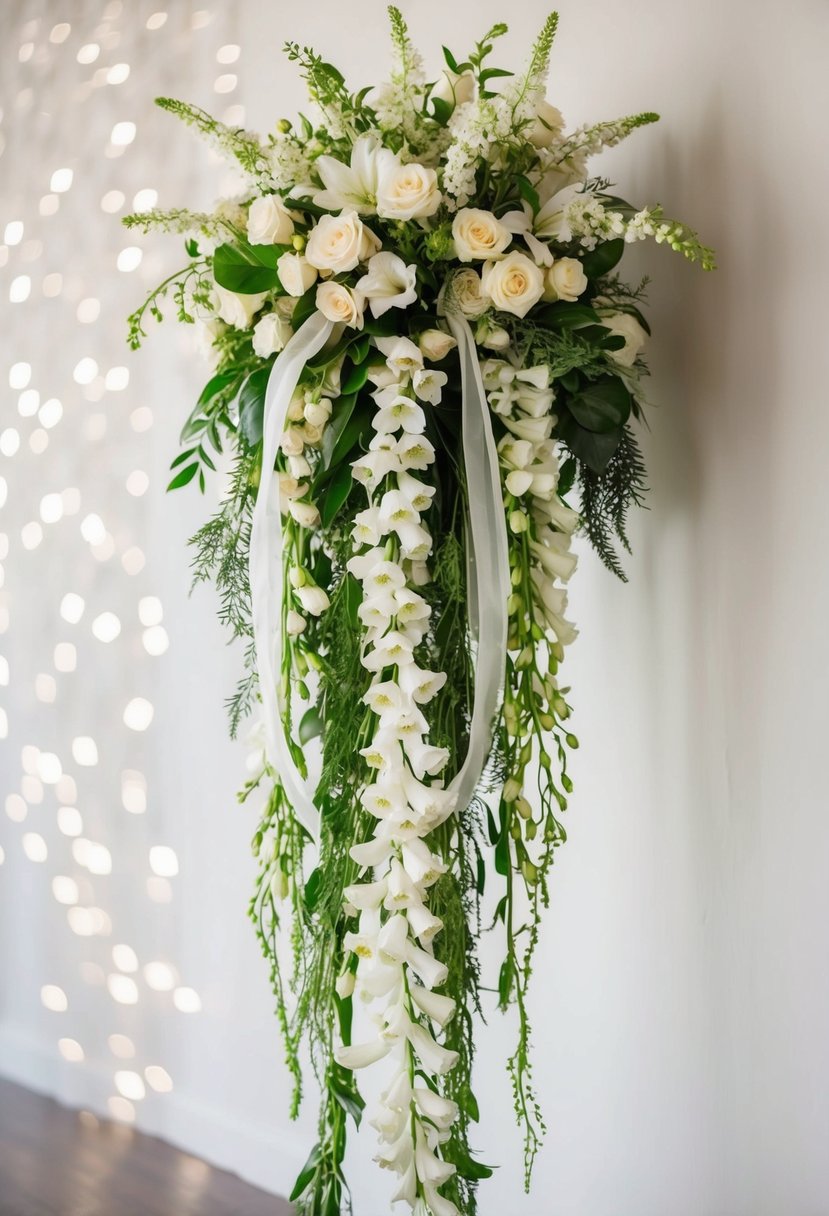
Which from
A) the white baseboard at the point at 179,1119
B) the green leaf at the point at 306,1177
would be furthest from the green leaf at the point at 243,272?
the white baseboard at the point at 179,1119

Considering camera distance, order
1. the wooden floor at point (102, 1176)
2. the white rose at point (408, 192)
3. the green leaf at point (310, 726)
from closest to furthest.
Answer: the white rose at point (408, 192) < the green leaf at point (310, 726) < the wooden floor at point (102, 1176)

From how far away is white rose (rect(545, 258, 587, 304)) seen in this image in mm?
1191

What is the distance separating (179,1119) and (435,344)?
5.86ft

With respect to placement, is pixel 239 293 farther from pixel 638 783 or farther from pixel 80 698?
pixel 80 698

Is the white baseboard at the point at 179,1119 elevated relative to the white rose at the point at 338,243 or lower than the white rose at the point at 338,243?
lower

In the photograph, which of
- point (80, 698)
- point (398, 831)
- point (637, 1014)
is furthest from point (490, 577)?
point (80, 698)

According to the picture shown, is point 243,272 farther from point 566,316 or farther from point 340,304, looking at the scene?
point 566,316

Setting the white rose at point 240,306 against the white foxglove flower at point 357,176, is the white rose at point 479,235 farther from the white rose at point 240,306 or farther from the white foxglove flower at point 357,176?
the white rose at point 240,306

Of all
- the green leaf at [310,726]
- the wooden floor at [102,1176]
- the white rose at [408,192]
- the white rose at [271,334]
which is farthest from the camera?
the wooden floor at [102,1176]

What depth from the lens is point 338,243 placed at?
1.15 m

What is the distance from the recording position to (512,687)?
4.12ft

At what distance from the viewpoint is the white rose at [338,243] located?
45.0 inches

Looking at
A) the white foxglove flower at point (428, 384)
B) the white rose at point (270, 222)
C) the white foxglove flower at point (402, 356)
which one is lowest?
the white foxglove flower at point (428, 384)

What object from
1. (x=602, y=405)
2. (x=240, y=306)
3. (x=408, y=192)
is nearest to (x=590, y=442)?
(x=602, y=405)
